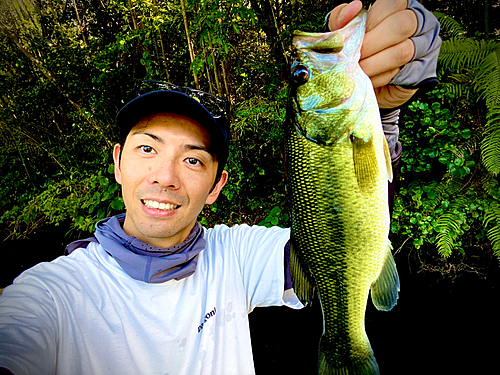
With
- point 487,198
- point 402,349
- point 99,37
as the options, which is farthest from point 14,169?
point 487,198

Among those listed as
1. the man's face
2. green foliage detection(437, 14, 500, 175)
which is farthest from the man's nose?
Answer: green foliage detection(437, 14, 500, 175)

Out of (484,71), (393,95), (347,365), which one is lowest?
(347,365)

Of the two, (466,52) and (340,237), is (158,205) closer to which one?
(340,237)

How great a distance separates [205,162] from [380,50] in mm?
956

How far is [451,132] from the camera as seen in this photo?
3.38 metres

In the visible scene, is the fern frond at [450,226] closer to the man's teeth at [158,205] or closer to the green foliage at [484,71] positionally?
the green foliage at [484,71]

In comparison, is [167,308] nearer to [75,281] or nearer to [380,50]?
[75,281]

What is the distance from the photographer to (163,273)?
1389 mm

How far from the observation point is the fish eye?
4.19 feet

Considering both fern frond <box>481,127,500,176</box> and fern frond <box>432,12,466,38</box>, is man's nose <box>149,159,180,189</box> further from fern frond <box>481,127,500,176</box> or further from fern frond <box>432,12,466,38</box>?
fern frond <box>432,12,466,38</box>

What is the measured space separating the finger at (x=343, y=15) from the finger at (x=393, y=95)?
0.34m

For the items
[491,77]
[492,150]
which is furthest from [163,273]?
[491,77]

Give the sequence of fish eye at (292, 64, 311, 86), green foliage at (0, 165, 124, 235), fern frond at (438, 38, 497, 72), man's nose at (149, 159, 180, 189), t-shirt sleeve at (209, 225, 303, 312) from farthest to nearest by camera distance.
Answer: green foliage at (0, 165, 124, 235) < fern frond at (438, 38, 497, 72) < t-shirt sleeve at (209, 225, 303, 312) < man's nose at (149, 159, 180, 189) < fish eye at (292, 64, 311, 86)

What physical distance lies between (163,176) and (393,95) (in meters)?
1.13
